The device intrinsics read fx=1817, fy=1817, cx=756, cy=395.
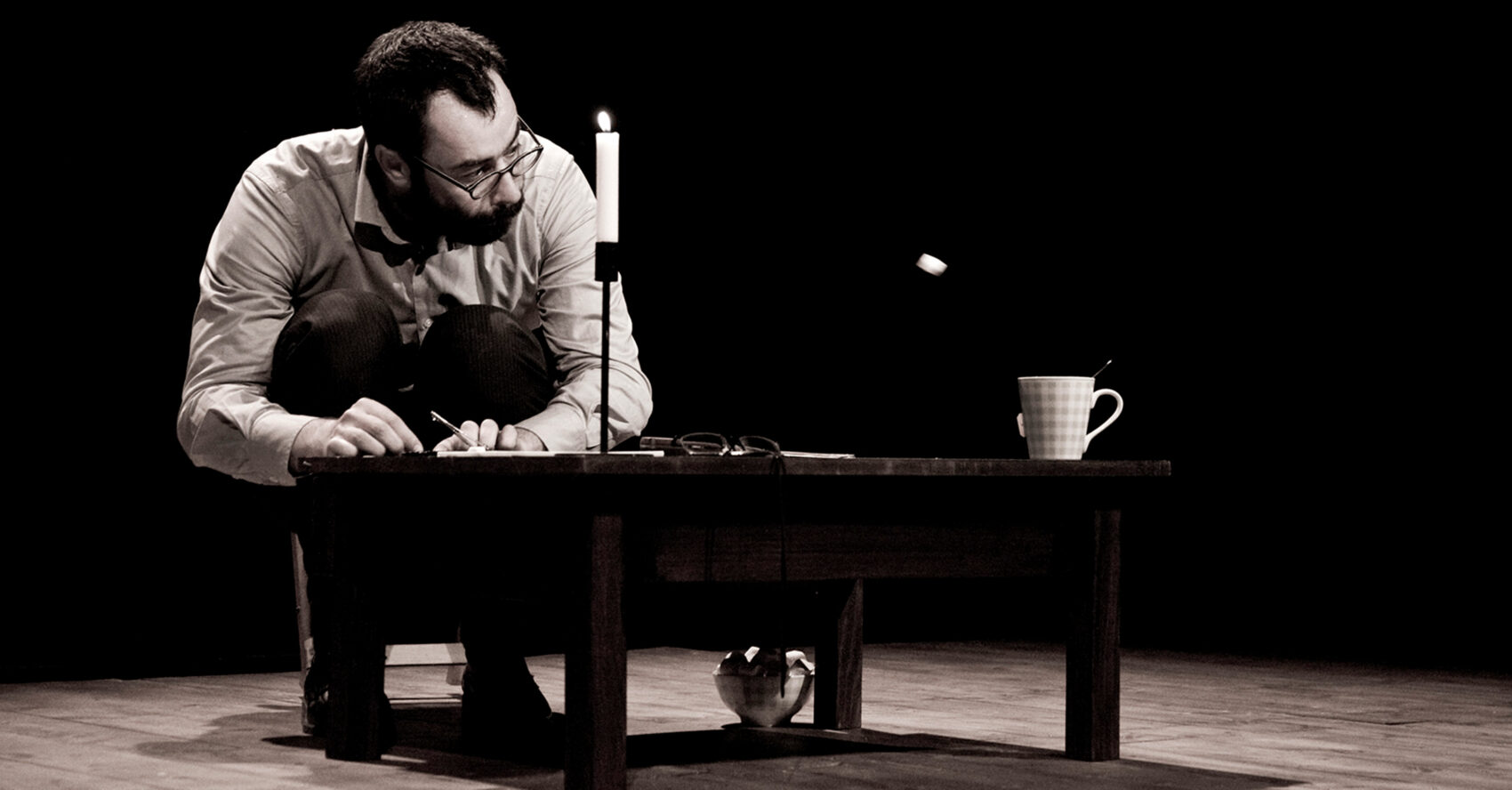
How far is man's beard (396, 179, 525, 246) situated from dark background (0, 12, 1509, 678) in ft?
5.02

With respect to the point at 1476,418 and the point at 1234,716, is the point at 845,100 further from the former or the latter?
the point at 1234,716

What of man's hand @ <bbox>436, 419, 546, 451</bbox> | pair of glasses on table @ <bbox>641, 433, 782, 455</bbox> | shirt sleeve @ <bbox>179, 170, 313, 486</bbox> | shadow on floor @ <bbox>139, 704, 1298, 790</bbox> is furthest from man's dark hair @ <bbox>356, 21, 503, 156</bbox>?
shadow on floor @ <bbox>139, 704, 1298, 790</bbox>

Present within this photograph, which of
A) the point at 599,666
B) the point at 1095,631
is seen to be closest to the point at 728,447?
the point at 599,666

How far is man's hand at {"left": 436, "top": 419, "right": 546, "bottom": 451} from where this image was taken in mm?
2342

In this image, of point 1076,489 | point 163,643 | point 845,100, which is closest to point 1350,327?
point 845,100

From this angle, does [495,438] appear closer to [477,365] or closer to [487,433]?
[487,433]

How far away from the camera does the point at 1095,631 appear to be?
2.37 meters

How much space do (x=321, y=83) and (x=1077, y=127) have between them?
6.84 feet

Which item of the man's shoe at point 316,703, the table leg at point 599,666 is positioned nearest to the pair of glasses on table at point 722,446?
the table leg at point 599,666

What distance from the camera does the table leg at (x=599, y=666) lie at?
75.0 inches

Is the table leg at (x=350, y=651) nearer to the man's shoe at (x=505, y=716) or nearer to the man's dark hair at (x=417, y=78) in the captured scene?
the man's shoe at (x=505, y=716)

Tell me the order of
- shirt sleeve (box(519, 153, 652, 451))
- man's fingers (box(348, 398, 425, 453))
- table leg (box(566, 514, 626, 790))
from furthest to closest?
shirt sleeve (box(519, 153, 652, 451)), man's fingers (box(348, 398, 425, 453)), table leg (box(566, 514, 626, 790))

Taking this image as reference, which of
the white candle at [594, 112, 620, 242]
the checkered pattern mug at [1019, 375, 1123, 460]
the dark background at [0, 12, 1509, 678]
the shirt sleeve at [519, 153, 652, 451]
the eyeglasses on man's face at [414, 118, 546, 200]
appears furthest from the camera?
the dark background at [0, 12, 1509, 678]

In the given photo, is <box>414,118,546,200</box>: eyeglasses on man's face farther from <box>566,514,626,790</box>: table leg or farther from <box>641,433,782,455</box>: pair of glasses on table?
<box>566,514,626,790</box>: table leg
